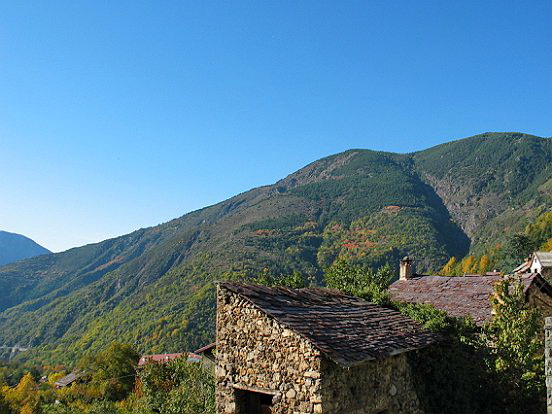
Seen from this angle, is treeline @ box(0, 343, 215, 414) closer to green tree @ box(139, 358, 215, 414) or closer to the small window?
green tree @ box(139, 358, 215, 414)

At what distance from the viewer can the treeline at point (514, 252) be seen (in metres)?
58.8

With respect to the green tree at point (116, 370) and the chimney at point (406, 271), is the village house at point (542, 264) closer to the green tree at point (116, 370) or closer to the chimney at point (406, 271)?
the chimney at point (406, 271)

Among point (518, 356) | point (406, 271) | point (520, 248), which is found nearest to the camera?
point (518, 356)

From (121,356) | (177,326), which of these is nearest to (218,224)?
(177,326)

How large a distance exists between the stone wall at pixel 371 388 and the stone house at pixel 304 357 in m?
0.02

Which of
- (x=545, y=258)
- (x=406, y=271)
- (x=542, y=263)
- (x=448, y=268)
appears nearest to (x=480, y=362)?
(x=406, y=271)

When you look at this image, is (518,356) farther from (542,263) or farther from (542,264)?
(542,263)

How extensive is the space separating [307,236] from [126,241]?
9748 cm

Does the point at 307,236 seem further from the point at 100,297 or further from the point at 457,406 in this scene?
the point at 457,406

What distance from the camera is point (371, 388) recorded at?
338 inches

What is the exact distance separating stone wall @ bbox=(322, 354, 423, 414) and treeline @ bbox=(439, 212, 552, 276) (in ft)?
157

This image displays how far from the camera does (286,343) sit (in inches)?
322

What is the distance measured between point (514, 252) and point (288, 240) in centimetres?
4247

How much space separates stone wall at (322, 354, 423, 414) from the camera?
7.83 meters
